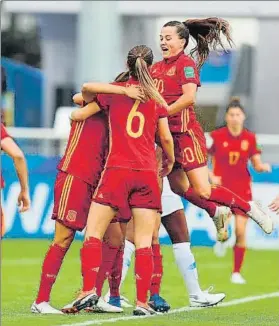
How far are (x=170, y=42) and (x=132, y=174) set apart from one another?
53.5 inches

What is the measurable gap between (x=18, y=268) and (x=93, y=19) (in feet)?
34.6

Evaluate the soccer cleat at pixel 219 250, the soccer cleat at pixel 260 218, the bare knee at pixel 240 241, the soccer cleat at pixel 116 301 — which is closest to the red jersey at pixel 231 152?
the bare knee at pixel 240 241

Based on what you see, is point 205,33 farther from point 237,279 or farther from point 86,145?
point 237,279

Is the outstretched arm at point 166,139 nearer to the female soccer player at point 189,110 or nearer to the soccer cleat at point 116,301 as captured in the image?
the female soccer player at point 189,110

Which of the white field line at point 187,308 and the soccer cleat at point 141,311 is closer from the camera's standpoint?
the white field line at point 187,308

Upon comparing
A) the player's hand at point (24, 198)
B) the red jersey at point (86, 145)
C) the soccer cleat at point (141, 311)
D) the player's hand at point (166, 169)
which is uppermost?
the red jersey at point (86, 145)

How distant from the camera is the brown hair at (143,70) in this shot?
10.8 meters

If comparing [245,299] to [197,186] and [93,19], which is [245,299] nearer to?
[197,186]

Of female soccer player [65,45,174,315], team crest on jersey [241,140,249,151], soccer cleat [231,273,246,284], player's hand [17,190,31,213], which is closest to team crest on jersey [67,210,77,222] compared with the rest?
female soccer player [65,45,174,315]

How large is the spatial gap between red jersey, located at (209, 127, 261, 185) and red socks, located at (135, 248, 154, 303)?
6103 mm

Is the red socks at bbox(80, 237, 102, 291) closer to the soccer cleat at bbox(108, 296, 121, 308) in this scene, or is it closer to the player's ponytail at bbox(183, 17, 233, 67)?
the soccer cleat at bbox(108, 296, 121, 308)

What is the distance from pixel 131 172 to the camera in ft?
35.5

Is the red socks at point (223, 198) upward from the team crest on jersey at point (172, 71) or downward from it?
downward

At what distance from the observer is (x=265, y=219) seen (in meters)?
12.4
